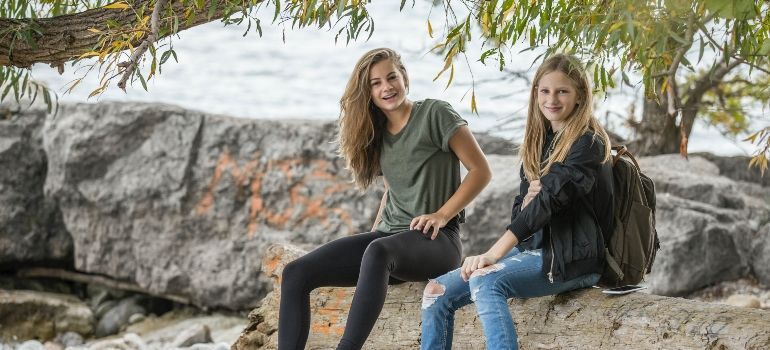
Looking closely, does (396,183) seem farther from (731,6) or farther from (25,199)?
(25,199)

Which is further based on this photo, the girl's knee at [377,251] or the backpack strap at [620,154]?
the girl's knee at [377,251]

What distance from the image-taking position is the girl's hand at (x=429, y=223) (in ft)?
12.0

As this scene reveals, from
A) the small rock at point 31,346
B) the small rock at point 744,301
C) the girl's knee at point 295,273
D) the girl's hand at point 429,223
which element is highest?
the girl's hand at point 429,223

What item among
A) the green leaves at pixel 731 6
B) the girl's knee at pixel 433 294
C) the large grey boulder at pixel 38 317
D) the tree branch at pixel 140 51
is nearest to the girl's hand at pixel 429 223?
the girl's knee at pixel 433 294

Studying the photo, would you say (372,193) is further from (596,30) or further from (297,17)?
(596,30)

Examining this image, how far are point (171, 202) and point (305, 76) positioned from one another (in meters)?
3.35

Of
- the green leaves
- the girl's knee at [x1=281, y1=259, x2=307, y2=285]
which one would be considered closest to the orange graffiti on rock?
the girl's knee at [x1=281, y1=259, x2=307, y2=285]

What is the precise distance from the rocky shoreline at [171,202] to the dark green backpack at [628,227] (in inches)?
112

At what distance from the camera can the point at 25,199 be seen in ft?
24.0

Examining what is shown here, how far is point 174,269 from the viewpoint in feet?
22.8

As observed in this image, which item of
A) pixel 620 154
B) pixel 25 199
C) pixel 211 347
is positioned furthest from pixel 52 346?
pixel 620 154

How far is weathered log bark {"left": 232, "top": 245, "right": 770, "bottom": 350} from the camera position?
308 centimetres

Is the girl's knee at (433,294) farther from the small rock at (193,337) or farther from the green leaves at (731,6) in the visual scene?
the small rock at (193,337)

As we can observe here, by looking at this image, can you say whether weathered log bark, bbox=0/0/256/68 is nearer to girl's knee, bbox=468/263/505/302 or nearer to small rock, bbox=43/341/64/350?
girl's knee, bbox=468/263/505/302
